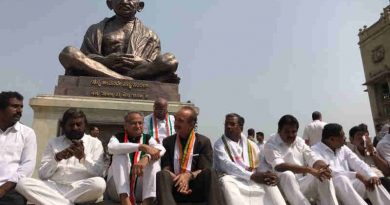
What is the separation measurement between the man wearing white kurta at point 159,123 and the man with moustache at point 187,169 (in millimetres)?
1241

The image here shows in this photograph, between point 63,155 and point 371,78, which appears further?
point 371,78

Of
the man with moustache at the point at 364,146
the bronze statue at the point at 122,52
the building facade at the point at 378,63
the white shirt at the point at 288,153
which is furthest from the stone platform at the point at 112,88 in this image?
the building facade at the point at 378,63

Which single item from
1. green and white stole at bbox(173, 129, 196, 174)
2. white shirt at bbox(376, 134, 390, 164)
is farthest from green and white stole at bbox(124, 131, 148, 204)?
white shirt at bbox(376, 134, 390, 164)

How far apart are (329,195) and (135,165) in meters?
2.43

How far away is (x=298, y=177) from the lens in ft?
16.3

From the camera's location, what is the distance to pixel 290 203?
443 centimetres

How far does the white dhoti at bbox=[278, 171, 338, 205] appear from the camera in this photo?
14.1 ft

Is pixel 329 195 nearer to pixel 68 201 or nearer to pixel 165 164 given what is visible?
pixel 165 164

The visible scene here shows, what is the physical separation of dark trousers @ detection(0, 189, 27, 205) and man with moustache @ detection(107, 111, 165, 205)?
0.97 m

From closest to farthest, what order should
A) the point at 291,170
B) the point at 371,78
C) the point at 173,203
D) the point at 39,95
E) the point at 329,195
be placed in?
the point at 173,203
the point at 329,195
the point at 291,170
the point at 39,95
the point at 371,78

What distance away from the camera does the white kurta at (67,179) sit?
3863mm

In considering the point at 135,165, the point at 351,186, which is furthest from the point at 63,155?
the point at 351,186

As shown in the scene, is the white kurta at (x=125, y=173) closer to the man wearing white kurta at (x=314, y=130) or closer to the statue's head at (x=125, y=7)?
the man wearing white kurta at (x=314, y=130)

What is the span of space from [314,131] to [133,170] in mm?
5793
